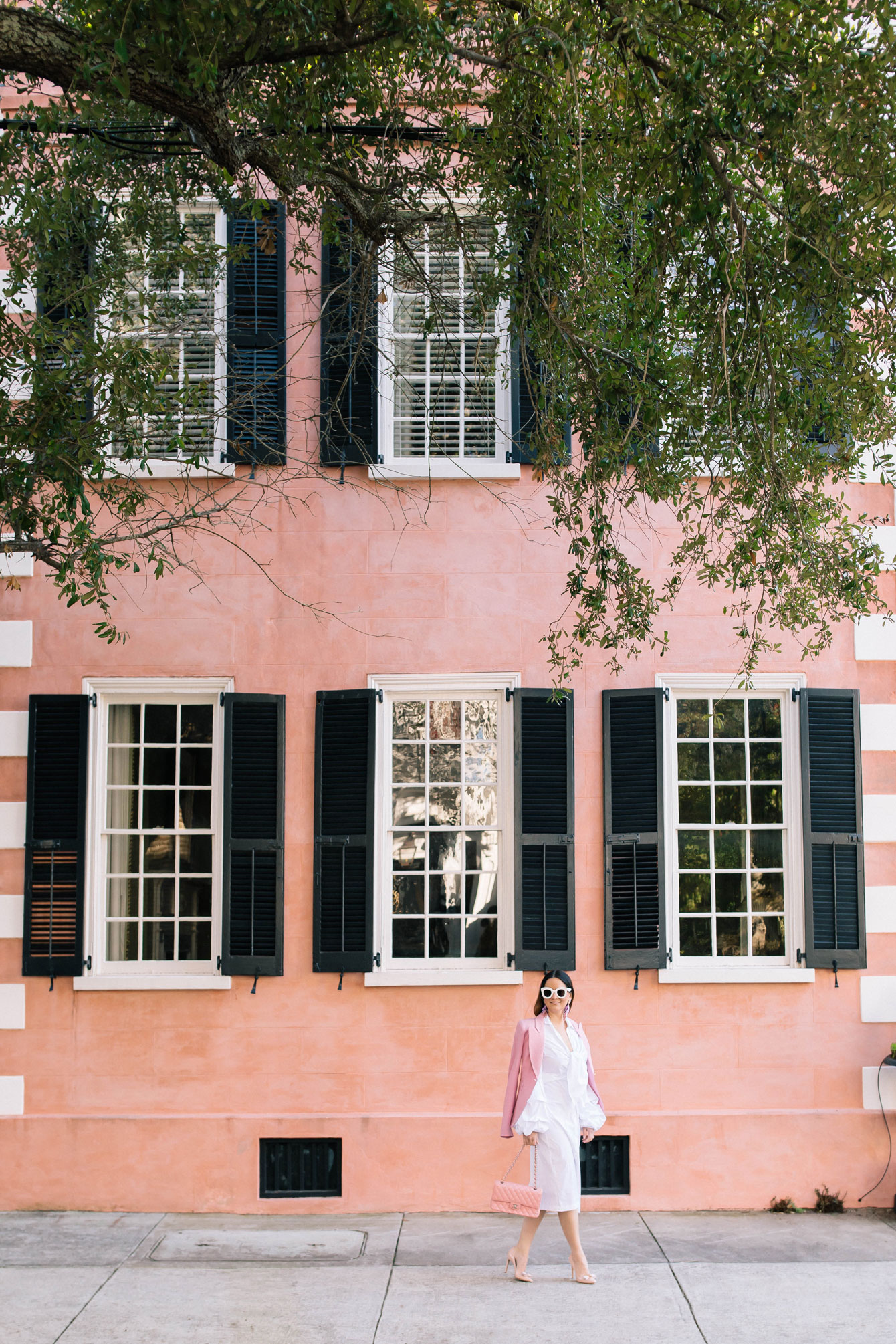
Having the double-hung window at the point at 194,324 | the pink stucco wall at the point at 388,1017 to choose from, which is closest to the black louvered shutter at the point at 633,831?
the pink stucco wall at the point at 388,1017

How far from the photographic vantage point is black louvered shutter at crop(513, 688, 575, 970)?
7688 mm

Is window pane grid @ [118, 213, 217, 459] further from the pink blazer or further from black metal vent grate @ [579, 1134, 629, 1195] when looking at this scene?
black metal vent grate @ [579, 1134, 629, 1195]

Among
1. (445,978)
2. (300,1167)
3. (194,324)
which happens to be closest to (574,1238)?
Result: (445,978)

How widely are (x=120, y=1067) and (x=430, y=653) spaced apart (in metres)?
3.42

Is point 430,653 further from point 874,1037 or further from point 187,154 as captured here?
point 874,1037

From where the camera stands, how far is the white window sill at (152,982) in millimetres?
7668

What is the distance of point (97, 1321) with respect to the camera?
589 centimetres

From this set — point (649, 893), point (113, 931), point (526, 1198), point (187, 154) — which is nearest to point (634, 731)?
point (649, 893)

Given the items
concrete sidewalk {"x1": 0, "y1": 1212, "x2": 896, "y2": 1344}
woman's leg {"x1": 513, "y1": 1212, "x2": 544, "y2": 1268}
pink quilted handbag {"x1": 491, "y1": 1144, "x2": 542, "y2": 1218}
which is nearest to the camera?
concrete sidewalk {"x1": 0, "y1": 1212, "x2": 896, "y2": 1344}

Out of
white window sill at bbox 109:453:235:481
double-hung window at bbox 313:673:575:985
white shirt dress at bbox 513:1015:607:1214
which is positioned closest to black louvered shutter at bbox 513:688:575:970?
double-hung window at bbox 313:673:575:985

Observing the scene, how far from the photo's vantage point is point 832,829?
7.84 metres

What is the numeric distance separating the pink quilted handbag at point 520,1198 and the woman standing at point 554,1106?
2.4 inches

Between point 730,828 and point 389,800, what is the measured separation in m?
2.34

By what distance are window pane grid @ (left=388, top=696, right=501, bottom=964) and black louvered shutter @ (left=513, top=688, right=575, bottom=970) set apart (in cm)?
26
